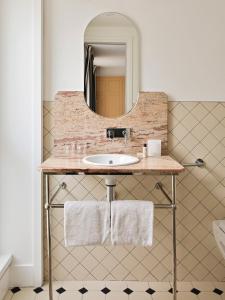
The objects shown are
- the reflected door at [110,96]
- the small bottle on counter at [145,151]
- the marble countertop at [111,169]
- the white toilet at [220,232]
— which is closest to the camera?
the marble countertop at [111,169]

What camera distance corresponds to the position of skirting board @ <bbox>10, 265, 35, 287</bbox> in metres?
1.83

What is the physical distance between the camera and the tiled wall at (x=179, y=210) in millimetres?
1854

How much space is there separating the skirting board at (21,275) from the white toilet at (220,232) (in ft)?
4.07

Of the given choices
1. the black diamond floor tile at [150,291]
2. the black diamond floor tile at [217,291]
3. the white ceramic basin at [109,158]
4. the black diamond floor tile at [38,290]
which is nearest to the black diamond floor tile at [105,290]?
the black diamond floor tile at [150,291]

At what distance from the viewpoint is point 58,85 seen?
71.9 inches

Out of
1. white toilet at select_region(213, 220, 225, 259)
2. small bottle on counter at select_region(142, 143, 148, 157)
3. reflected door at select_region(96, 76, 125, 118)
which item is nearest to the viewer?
white toilet at select_region(213, 220, 225, 259)

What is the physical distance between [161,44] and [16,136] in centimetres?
116

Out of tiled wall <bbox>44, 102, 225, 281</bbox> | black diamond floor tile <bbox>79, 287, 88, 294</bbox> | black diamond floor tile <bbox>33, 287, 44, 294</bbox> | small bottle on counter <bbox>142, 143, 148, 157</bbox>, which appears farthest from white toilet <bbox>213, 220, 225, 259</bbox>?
black diamond floor tile <bbox>33, 287, 44, 294</bbox>

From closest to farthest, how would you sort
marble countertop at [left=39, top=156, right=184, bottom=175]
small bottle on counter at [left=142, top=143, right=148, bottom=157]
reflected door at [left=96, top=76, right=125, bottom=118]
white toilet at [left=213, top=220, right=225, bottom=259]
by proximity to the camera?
1. marble countertop at [left=39, top=156, right=184, bottom=175]
2. white toilet at [left=213, top=220, right=225, bottom=259]
3. small bottle on counter at [left=142, top=143, right=148, bottom=157]
4. reflected door at [left=96, top=76, right=125, bottom=118]

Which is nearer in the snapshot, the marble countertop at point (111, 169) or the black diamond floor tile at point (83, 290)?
the marble countertop at point (111, 169)

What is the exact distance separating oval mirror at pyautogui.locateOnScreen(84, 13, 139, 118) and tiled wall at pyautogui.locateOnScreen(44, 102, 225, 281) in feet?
1.03

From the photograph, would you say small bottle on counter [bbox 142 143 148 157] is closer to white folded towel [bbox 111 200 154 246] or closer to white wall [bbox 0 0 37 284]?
white folded towel [bbox 111 200 154 246]

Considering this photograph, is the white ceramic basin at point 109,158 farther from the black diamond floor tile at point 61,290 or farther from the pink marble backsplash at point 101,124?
the black diamond floor tile at point 61,290

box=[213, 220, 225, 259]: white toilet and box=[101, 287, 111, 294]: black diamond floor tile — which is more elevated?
box=[213, 220, 225, 259]: white toilet
